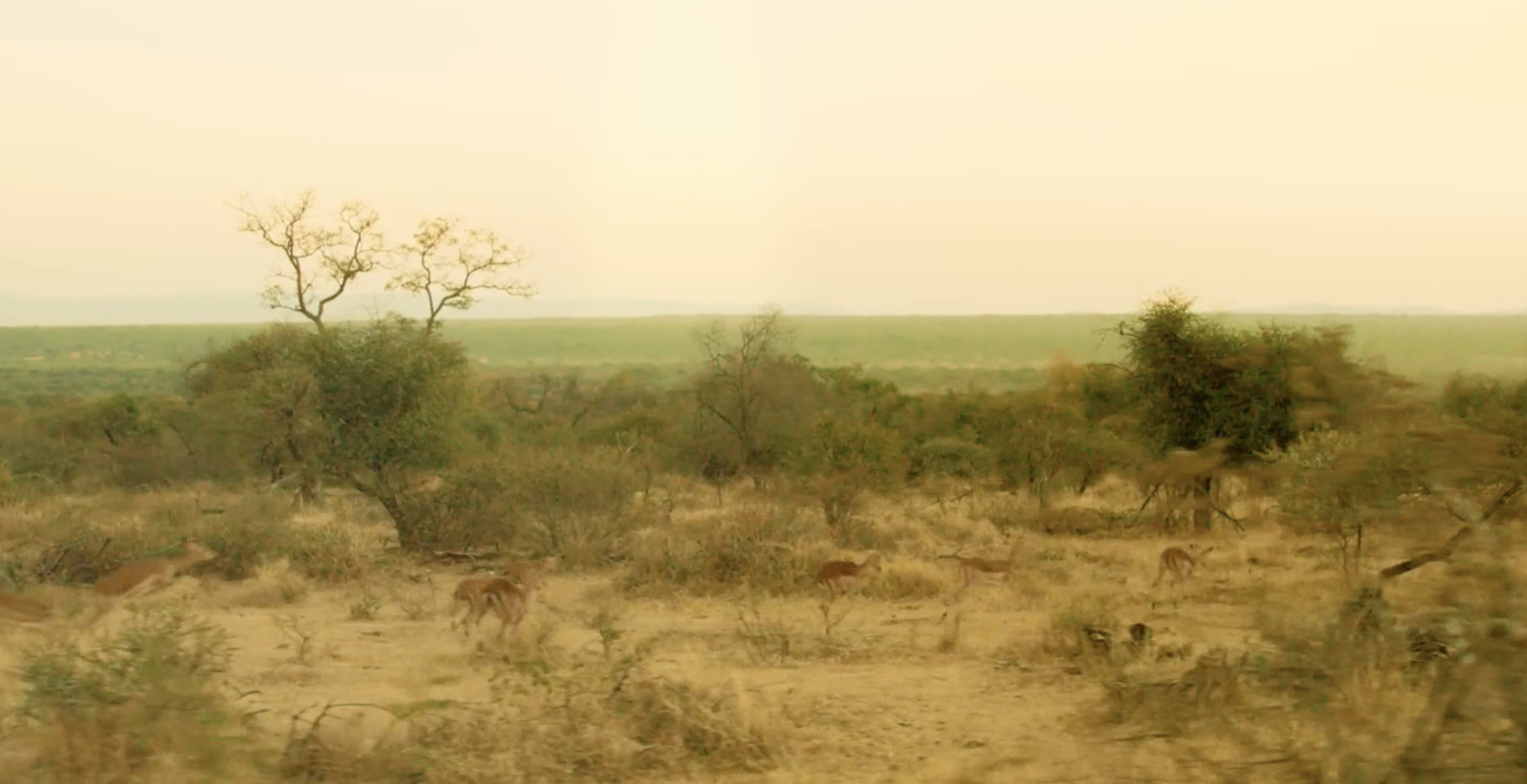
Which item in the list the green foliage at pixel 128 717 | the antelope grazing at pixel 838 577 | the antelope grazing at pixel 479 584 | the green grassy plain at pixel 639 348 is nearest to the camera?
the green foliage at pixel 128 717

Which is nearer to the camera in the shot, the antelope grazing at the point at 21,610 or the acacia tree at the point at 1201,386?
the antelope grazing at the point at 21,610

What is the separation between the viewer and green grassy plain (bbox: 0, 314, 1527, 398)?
69.6 metres

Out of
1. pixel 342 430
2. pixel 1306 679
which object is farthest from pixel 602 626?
pixel 342 430

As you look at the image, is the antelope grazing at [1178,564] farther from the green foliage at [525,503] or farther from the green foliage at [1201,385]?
the green foliage at [525,503]

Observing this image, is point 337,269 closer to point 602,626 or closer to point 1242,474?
point 602,626

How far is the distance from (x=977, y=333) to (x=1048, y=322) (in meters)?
20.9

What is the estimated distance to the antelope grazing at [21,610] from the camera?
8664 millimetres

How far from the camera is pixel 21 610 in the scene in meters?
8.72

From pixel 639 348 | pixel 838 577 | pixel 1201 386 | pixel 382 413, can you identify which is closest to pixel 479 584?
pixel 838 577

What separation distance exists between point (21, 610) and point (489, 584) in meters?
3.18

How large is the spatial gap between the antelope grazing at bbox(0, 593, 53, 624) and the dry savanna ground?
0.09 metres

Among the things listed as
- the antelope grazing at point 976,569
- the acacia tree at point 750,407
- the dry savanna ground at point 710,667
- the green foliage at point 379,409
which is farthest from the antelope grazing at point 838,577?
the acacia tree at point 750,407

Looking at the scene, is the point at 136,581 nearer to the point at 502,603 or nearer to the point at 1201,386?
the point at 502,603

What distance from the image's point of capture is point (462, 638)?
35.1 feet
